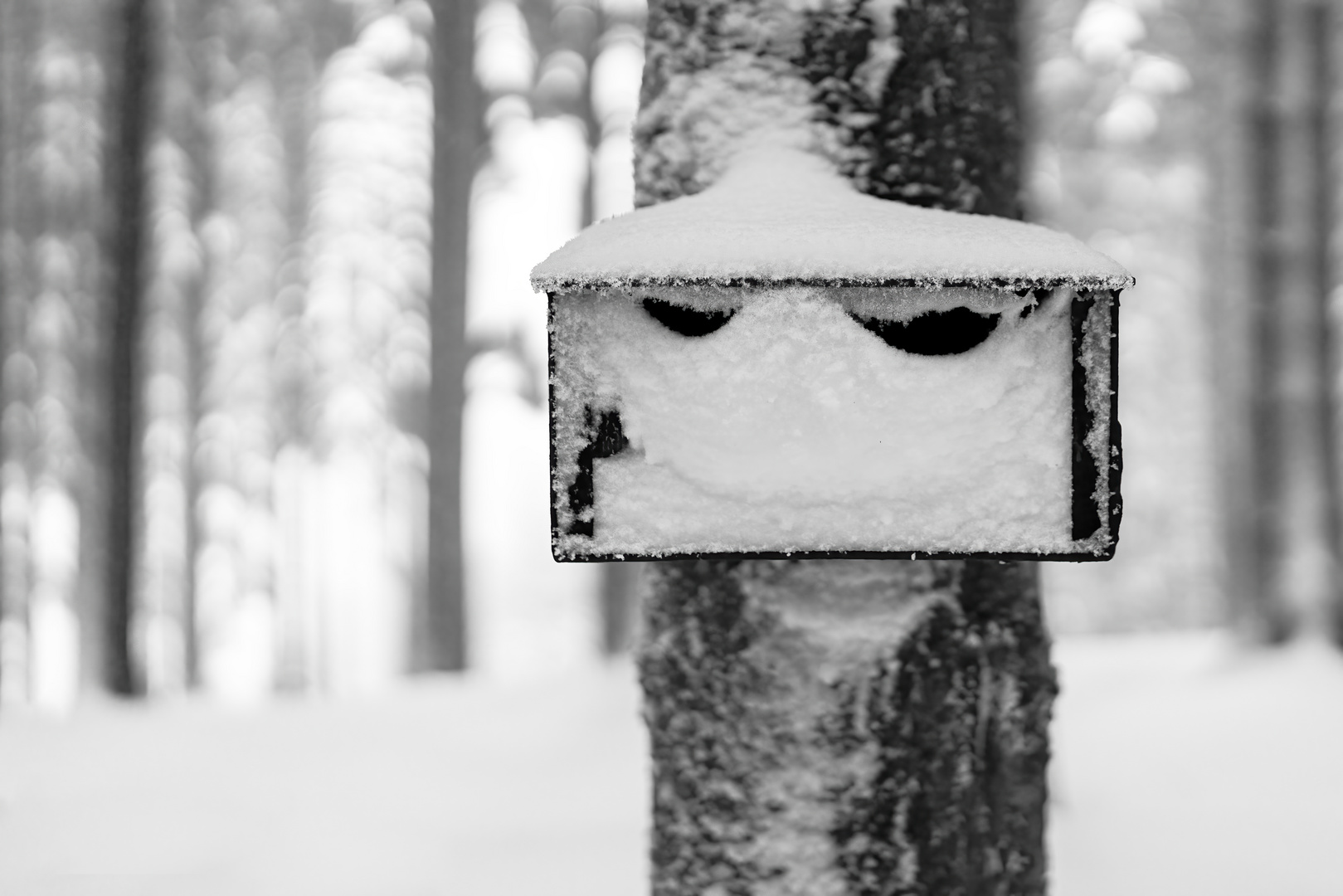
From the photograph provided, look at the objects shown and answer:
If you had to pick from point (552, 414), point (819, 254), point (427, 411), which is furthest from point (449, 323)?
point (819, 254)

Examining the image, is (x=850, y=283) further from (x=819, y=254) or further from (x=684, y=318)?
(x=684, y=318)

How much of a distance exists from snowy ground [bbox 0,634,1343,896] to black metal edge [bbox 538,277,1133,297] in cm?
221

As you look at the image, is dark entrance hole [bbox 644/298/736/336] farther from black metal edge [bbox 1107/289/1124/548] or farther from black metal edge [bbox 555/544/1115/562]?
black metal edge [bbox 1107/289/1124/548]

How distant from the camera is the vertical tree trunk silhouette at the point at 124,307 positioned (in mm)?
5973

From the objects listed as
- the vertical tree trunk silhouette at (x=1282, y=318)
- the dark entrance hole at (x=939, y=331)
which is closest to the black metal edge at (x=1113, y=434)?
the dark entrance hole at (x=939, y=331)

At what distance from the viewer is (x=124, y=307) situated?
598cm

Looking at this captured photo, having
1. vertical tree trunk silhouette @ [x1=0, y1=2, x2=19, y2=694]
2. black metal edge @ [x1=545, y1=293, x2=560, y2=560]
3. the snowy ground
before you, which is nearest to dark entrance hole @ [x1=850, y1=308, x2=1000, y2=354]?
black metal edge @ [x1=545, y1=293, x2=560, y2=560]

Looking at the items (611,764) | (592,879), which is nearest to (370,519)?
(611,764)

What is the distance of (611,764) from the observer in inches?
169

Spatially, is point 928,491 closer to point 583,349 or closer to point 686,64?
point 583,349

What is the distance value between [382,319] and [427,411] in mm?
4651

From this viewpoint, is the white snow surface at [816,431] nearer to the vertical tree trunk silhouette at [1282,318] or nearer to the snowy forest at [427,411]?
the snowy forest at [427,411]

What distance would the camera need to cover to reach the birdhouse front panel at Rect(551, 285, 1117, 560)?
108 cm

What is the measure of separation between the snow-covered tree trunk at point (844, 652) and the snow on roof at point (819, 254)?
20 cm
